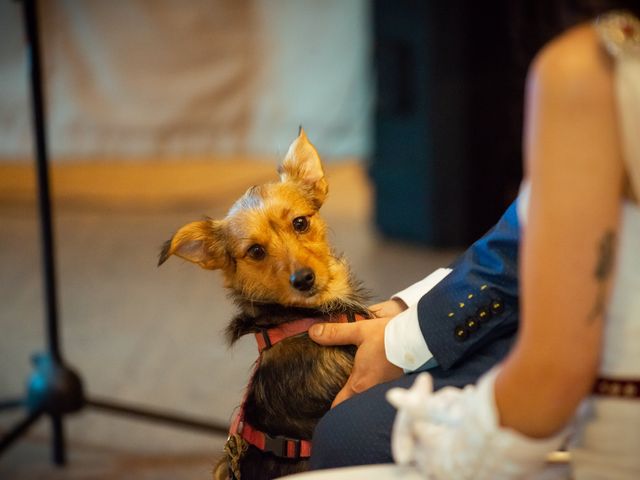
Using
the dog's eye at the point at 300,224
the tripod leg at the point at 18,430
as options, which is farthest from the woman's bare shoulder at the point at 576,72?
the tripod leg at the point at 18,430

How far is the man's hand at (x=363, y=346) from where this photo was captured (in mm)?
1301

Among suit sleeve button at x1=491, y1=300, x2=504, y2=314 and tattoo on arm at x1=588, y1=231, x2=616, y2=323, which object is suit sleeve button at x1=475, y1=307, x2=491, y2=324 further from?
tattoo on arm at x1=588, y1=231, x2=616, y2=323

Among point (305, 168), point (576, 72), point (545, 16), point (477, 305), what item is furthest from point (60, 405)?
point (545, 16)

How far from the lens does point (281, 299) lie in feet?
4.96

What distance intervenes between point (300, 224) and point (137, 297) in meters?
1.94

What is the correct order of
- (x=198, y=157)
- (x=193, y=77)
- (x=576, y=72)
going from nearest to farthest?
(x=576, y=72) → (x=193, y=77) → (x=198, y=157)

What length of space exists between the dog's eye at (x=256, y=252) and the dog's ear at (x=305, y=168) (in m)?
0.16

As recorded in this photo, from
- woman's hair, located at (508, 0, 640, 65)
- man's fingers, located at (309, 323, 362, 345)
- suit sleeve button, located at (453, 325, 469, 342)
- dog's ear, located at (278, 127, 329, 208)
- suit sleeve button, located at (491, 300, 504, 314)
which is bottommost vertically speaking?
man's fingers, located at (309, 323, 362, 345)

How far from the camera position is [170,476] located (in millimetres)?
2229

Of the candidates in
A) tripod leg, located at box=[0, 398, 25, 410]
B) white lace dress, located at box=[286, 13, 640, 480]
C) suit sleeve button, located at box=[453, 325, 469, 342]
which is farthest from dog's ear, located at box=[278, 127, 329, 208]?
tripod leg, located at box=[0, 398, 25, 410]

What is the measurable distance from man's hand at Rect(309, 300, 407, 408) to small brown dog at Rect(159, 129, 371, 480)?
0.03 metres

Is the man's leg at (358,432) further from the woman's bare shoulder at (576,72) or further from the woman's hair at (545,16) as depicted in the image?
the woman's hair at (545,16)

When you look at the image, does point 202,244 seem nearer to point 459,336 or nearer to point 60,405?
point 459,336

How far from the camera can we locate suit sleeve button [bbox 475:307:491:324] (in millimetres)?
1168
